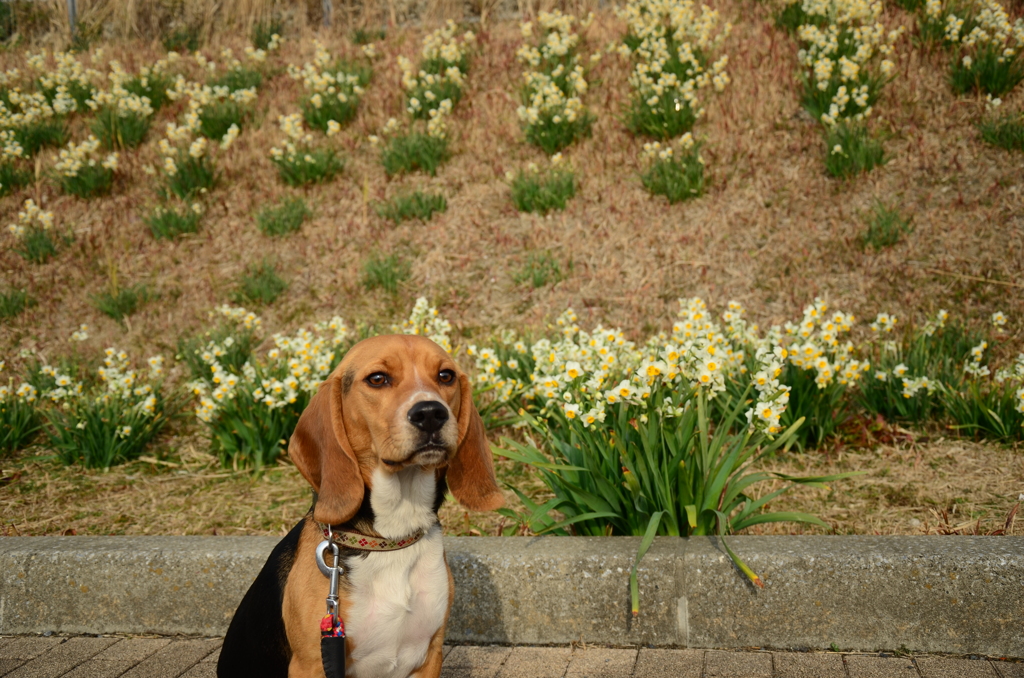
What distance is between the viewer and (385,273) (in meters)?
6.59

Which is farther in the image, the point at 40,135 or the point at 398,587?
the point at 40,135

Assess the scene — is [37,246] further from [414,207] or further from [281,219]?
A: [414,207]

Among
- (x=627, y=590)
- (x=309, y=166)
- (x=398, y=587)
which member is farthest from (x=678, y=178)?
(x=398, y=587)

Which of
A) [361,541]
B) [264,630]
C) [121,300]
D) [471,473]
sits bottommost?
[264,630]

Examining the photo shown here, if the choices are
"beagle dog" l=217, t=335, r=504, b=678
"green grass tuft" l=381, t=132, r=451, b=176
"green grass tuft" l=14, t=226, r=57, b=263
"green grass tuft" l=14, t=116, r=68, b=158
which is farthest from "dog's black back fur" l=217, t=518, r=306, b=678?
"green grass tuft" l=14, t=116, r=68, b=158

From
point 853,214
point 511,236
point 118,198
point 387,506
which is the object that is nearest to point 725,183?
point 853,214

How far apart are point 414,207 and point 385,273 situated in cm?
109

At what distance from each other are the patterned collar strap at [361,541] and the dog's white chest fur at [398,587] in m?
0.02

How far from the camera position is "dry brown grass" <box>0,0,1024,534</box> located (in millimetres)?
5500

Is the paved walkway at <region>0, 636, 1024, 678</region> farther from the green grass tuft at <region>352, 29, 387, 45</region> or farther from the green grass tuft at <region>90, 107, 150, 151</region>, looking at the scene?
the green grass tuft at <region>352, 29, 387, 45</region>

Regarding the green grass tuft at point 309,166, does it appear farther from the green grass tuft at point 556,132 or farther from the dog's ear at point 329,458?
the dog's ear at point 329,458

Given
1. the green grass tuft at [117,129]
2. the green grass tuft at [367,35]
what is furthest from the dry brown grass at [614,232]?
the green grass tuft at [367,35]

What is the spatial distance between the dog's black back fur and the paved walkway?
645mm

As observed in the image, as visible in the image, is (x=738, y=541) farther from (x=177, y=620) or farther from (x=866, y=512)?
(x=177, y=620)
